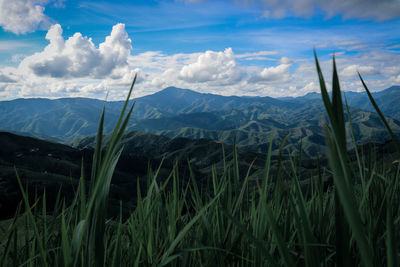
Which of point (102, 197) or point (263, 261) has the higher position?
point (102, 197)

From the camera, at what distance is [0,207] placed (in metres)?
72.4

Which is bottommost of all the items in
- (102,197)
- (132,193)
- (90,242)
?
(132,193)

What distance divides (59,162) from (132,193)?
44.3 m

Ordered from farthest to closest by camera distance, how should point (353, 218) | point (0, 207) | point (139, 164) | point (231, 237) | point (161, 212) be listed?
point (139, 164) → point (0, 207) → point (161, 212) → point (231, 237) → point (353, 218)

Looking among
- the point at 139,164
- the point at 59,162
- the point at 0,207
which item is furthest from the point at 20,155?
the point at 0,207

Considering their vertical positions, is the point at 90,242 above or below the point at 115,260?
above

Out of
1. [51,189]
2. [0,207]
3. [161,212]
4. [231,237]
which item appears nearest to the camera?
[231,237]

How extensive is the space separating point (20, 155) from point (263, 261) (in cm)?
15586

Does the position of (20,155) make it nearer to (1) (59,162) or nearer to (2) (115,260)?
(1) (59,162)

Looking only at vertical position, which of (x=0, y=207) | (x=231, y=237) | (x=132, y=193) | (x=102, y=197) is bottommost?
(x=132, y=193)

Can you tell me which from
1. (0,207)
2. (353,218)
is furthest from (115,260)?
(0,207)

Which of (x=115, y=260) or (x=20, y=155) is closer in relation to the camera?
(x=115, y=260)

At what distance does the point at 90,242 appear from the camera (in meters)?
0.80

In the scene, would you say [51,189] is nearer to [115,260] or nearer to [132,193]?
[132,193]
